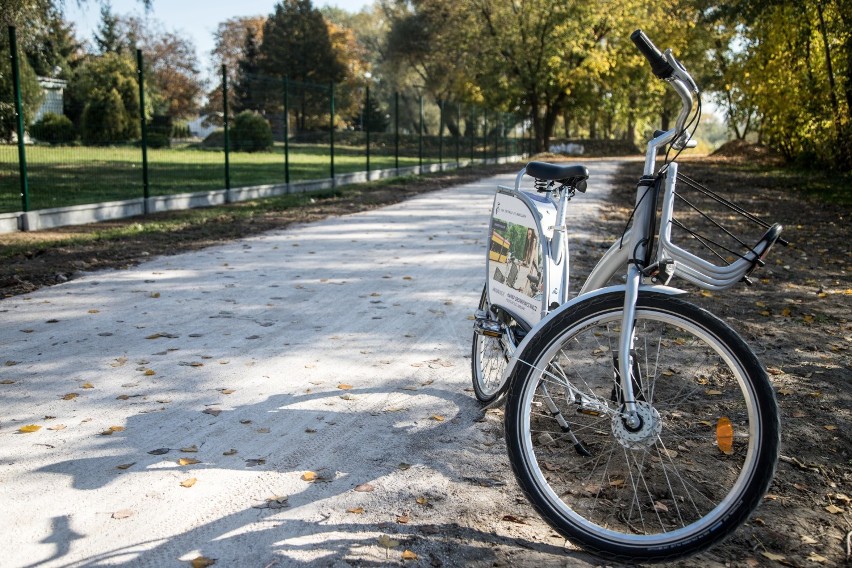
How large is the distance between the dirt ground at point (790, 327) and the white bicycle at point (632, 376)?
0.23 m

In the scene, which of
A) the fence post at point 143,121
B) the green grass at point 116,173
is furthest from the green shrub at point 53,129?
the fence post at point 143,121

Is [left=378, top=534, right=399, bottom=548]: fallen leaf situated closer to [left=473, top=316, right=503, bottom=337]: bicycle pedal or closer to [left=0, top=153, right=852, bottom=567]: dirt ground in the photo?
[left=0, top=153, right=852, bottom=567]: dirt ground

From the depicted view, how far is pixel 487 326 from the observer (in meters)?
3.77

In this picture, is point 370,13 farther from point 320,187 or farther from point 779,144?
point 320,187

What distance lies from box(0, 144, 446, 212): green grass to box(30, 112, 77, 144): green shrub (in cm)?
14

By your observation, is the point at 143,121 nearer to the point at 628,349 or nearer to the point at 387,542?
the point at 387,542

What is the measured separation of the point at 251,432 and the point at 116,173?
11.8m

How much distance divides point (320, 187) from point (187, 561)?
1532 cm

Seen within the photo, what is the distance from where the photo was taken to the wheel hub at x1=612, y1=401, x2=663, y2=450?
2696mm

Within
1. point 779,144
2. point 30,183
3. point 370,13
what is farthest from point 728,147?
point 370,13

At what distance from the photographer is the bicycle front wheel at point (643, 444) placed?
2.54m

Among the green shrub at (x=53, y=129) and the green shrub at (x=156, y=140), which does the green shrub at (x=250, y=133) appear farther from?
the green shrub at (x=53, y=129)

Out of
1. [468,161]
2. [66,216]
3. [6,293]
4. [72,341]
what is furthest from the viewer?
[468,161]

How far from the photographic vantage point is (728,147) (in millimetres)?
42219
